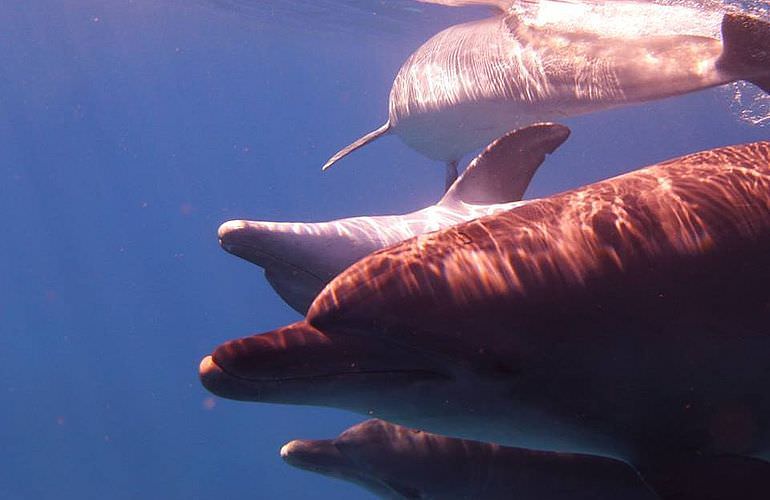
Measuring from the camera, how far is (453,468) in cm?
448

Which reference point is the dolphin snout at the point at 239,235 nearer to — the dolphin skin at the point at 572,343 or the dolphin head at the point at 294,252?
the dolphin head at the point at 294,252

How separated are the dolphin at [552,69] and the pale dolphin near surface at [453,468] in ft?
11.7

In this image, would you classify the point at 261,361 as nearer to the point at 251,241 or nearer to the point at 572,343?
the point at 572,343

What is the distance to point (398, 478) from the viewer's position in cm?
461

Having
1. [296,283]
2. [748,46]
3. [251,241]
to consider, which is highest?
[251,241]

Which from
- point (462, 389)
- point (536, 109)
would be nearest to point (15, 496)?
point (536, 109)

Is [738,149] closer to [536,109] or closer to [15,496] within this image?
[536,109]

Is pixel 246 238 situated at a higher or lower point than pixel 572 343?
higher

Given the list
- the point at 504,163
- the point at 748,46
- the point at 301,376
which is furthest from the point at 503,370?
the point at 748,46

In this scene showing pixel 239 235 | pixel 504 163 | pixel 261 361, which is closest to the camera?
pixel 261 361

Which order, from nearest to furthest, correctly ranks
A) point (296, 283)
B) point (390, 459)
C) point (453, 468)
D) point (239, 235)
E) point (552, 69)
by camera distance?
point (239, 235)
point (296, 283)
point (453, 468)
point (390, 459)
point (552, 69)

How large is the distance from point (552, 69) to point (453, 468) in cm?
513

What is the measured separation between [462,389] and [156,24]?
48731mm

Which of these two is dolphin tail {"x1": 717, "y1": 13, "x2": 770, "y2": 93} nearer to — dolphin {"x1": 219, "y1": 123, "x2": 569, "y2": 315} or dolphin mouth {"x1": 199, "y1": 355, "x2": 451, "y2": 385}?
dolphin {"x1": 219, "y1": 123, "x2": 569, "y2": 315}
